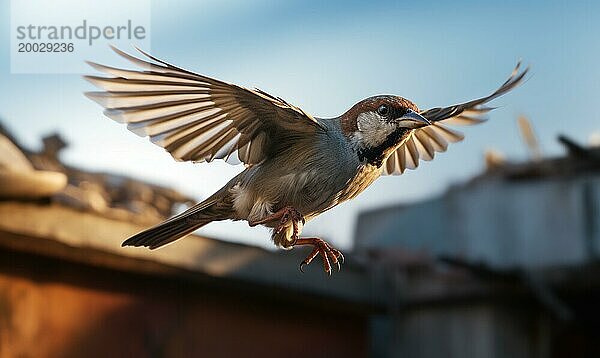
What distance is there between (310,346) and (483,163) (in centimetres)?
195

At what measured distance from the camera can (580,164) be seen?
6570mm

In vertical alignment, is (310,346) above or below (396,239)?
below

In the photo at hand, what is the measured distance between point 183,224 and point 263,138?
9.8 inches

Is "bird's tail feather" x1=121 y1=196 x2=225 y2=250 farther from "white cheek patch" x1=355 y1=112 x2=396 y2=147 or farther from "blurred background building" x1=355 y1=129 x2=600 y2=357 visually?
"blurred background building" x1=355 y1=129 x2=600 y2=357

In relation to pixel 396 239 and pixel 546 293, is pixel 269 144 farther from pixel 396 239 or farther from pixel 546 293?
pixel 396 239

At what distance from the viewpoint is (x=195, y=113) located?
83.4 inches

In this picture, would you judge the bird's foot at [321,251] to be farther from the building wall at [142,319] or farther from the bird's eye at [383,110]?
the building wall at [142,319]

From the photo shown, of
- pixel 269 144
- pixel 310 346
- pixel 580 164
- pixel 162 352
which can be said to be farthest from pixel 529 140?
pixel 269 144

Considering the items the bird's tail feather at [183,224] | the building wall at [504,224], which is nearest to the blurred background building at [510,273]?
the building wall at [504,224]

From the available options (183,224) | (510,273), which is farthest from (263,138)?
(510,273)

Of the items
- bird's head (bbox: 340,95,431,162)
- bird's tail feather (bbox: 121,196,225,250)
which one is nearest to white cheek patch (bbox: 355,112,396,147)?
bird's head (bbox: 340,95,431,162)

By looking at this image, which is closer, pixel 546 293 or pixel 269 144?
pixel 269 144

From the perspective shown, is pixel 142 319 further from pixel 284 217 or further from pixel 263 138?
pixel 284 217

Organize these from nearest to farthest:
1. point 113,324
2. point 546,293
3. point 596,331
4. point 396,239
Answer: point 113,324 → point 546,293 → point 596,331 → point 396,239
